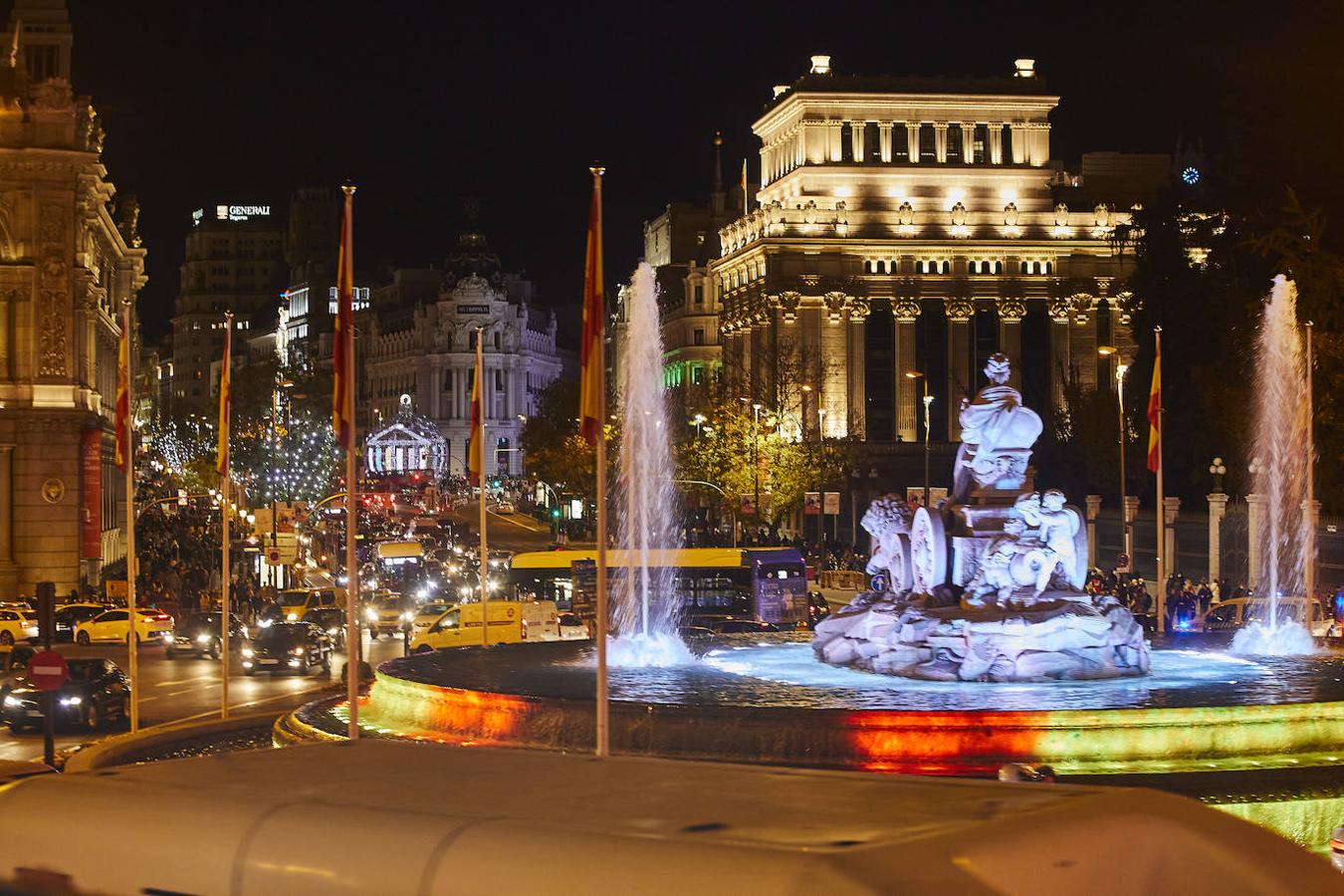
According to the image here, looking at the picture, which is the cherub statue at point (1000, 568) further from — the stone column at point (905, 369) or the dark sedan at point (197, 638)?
the stone column at point (905, 369)

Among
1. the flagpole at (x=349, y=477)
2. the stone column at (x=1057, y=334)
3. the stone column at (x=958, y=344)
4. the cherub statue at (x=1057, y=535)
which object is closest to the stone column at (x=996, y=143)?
the stone column at (x=958, y=344)

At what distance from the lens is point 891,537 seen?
24.0 meters

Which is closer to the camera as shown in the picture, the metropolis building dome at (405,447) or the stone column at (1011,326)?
the stone column at (1011,326)

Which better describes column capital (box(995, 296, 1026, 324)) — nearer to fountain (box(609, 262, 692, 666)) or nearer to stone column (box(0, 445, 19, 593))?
fountain (box(609, 262, 692, 666))

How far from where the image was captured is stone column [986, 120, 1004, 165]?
11031 cm

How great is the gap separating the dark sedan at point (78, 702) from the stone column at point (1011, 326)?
81009mm

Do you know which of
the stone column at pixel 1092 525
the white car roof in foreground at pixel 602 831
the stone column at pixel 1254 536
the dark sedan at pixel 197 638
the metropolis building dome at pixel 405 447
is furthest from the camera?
the metropolis building dome at pixel 405 447

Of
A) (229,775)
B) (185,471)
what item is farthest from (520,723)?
(185,471)

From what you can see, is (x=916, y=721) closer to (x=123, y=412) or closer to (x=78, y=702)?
(x=78, y=702)

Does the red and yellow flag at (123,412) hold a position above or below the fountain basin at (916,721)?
above

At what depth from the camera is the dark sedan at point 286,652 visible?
40.5 m

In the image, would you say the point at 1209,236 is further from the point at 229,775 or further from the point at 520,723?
the point at 229,775

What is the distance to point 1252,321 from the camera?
56344mm

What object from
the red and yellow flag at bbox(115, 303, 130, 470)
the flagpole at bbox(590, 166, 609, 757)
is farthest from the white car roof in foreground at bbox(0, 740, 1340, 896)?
the red and yellow flag at bbox(115, 303, 130, 470)
